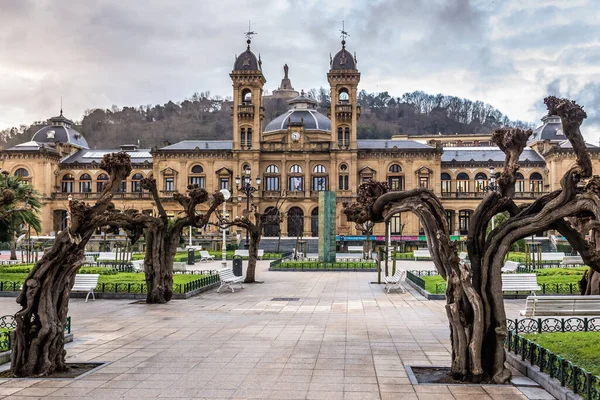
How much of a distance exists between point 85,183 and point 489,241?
7367 centimetres

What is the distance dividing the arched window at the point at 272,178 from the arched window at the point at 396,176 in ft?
44.1

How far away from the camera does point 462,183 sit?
72.6 metres

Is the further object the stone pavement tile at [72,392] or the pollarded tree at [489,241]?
the pollarded tree at [489,241]

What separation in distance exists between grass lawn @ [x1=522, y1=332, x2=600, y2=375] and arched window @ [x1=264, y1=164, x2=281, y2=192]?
5848 centimetres

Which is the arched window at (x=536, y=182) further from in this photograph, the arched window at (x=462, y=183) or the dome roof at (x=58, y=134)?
the dome roof at (x=58, y=134)

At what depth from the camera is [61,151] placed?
78.2 metres

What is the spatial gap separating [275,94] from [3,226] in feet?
450

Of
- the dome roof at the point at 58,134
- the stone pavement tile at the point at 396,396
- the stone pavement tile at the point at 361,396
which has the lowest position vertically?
the stone pavement tile at the point at 396,396

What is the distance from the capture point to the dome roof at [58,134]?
7919 centimetres

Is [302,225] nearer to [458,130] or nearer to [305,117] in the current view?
[305,117]

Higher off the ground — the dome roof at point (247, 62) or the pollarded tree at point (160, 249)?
the dome roof at point (247, 62)

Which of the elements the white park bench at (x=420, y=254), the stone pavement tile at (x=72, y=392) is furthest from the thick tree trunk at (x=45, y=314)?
the white park bench at (x=420, y=254)

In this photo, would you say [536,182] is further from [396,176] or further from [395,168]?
[395,168]

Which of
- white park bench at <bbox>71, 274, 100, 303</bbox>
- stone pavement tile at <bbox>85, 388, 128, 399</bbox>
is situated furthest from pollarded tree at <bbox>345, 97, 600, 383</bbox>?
white park bench at <bbox>71, 274, 100, 303</bbox>
